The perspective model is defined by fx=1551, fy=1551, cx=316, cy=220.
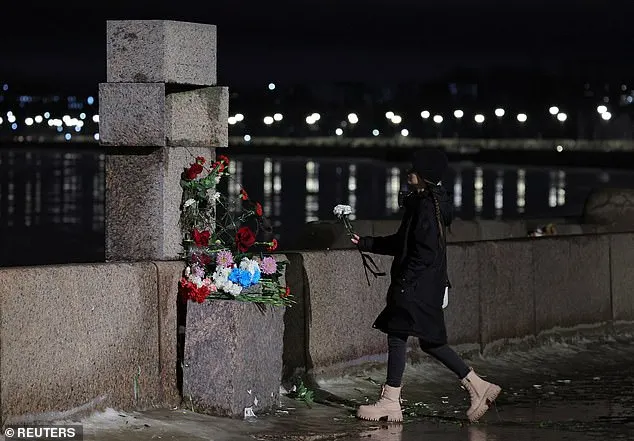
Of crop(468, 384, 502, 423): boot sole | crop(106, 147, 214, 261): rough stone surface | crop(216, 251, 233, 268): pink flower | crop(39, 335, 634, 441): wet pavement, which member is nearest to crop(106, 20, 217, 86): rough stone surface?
crop(106, 147, 214, 261): rough stone surface

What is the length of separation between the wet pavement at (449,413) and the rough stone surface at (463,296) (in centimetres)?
26

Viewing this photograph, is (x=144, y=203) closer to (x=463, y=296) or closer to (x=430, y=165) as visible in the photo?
(x=430, y=165)

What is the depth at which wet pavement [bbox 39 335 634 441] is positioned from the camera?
29.0 feet

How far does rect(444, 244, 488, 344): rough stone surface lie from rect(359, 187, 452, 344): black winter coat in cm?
291

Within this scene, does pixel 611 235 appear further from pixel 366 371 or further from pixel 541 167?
pixel 541 167

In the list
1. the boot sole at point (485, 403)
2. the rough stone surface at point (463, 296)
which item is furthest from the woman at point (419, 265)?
the rough stone surface at point (463, 296)

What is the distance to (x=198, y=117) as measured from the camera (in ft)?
32.9

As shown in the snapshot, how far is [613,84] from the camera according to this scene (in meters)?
200

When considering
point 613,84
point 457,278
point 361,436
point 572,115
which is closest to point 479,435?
point 361,436

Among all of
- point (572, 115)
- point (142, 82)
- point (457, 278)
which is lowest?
point (457, 278)

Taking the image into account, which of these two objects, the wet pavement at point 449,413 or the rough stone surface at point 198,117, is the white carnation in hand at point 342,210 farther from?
the wet pavement at point 449,413

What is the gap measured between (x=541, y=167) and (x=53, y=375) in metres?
120

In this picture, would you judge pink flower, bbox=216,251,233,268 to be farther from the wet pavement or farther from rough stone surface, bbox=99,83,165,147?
the wet pavement

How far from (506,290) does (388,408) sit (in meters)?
3.61
